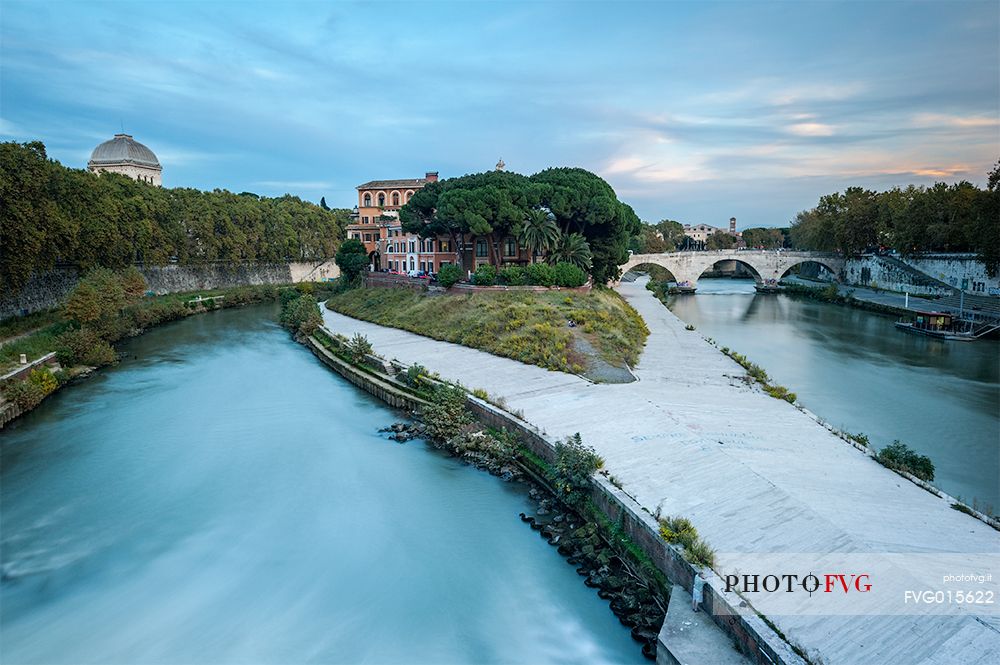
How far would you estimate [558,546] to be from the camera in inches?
530

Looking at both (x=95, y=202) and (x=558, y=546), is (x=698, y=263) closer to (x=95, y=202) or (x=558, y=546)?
(x=95, y=202)

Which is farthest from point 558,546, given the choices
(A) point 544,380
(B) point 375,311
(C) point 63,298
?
(C) point 63,298

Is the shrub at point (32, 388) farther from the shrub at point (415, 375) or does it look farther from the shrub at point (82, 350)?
the shrub at point (415, 375)

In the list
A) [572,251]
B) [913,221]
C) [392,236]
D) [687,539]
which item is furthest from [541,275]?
[913,221]

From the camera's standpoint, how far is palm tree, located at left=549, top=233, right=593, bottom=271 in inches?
1599

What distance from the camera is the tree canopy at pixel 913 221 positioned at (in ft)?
129

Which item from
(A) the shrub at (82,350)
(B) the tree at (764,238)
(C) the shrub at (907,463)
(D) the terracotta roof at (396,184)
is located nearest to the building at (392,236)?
(D) the terracotta roof at (396,184)

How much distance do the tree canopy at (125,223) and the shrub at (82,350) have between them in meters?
4.61

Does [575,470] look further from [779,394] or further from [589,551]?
[779,394]

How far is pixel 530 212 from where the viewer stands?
3912cm

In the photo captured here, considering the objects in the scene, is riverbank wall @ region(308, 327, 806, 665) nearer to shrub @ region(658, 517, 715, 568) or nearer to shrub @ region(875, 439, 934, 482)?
shrub @ region(658, 517, 715, 568)

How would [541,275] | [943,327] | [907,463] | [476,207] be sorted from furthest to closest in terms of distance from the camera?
[943,327] → [541,275] → [476,207] → [907,463]

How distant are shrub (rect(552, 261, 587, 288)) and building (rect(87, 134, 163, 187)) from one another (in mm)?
59770

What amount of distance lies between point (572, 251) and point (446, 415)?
939 inches
